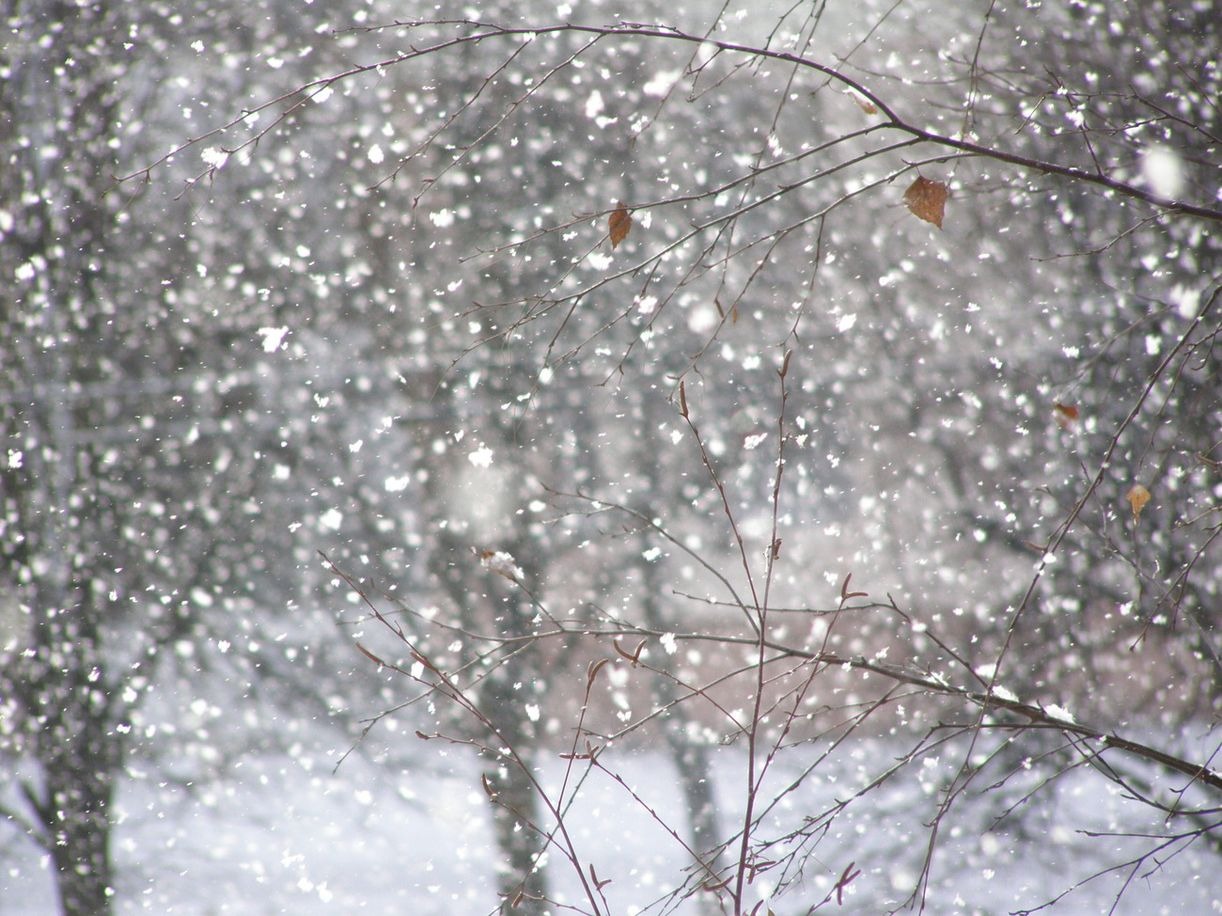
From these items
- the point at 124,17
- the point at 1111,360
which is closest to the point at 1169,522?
the point at 1111,360

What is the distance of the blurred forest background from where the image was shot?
6.06 ft

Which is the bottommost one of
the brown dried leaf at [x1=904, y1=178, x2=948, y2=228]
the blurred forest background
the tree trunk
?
the brown dried leaf at [x1=904, y1=178, x2=948, y2=228]

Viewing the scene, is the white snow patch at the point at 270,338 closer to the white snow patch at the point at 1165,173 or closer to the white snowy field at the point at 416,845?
the white snowy field at the point at 416,845

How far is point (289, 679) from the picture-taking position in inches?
74.8

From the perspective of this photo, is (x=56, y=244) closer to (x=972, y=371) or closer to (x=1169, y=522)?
A: (x=972, y=371)

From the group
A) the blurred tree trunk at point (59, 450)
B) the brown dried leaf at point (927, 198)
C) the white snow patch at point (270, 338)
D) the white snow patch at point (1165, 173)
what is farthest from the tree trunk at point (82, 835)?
the white snow patch at point (1165, 173)

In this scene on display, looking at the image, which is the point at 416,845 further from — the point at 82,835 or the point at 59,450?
the point at 59,450

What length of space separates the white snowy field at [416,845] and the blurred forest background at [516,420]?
24 mm

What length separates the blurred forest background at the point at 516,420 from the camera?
1848 mm

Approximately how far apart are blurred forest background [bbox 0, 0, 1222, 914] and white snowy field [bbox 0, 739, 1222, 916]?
24 millimetres

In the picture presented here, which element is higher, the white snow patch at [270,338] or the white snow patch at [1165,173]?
the white snow patch at [270,338]

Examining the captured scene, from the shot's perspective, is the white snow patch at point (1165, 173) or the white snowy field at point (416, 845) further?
the white snowy field at point (416, 845)

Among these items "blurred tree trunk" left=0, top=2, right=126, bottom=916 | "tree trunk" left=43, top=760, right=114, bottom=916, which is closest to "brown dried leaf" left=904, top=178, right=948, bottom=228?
"blurred tree trunk" left=0, top=2, right=126, bottom=916

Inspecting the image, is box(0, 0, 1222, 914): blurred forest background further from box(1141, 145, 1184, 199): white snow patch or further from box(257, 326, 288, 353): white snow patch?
box(1141, 145, 1184, 199): white snow patch
